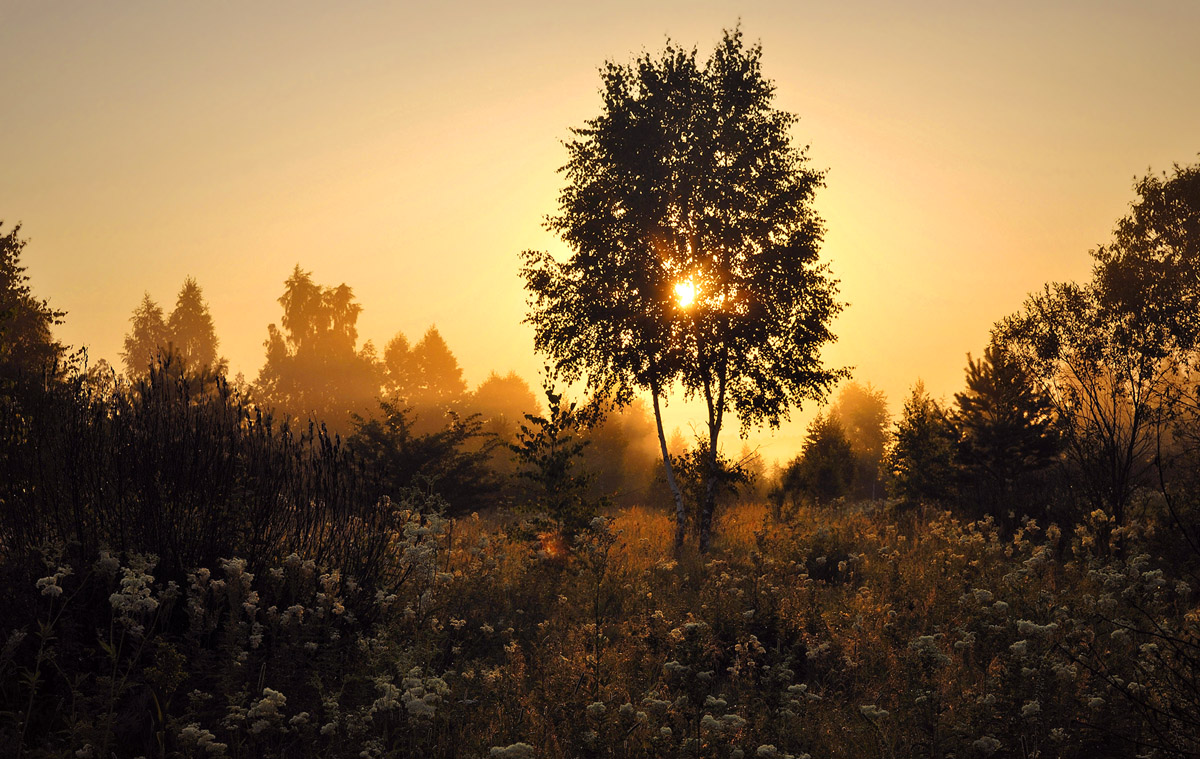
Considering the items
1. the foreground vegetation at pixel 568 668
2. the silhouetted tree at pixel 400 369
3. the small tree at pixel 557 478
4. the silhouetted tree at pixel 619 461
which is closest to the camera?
the foreground vegetation at pixel 568 668

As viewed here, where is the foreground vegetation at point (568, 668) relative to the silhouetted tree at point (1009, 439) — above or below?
below

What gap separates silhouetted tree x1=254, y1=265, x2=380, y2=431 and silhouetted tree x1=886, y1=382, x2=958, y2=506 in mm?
41608

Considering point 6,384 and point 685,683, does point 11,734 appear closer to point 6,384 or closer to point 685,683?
point 685,683

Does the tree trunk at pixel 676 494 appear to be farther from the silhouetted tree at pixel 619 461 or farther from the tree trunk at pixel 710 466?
the silhouetted tree at pixel 619 461

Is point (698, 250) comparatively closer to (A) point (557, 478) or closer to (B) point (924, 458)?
(A) point (557, 478)

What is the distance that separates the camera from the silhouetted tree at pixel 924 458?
2219cm

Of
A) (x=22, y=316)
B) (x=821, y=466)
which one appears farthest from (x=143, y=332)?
(x=821, y=466)

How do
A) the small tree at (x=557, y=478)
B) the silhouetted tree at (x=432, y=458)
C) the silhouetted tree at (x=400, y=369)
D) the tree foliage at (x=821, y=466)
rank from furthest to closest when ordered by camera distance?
the silhouetted tree at (x=400, y=369)
the tree foliage at (x=821, y=466)
the silhouetted tree at (x=432, y=458)
the small tree at (x=557, y=478)

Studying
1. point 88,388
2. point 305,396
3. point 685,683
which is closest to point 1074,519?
point 685,683

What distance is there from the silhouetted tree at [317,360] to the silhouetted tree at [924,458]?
137 feet

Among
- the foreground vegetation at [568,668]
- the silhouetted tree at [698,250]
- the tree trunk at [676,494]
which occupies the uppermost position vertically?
the silhouetted tree at [698,250]

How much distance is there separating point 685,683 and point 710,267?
12.2m

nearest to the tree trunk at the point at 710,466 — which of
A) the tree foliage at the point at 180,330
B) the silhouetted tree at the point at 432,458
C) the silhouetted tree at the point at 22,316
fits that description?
the silhouetted tree at the point at 432,458

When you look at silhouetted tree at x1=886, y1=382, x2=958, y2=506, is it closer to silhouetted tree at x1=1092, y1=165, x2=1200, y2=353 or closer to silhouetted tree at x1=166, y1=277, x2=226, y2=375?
silhouetted tree at x1=1092, y1=165, x2=1200, y2=353
